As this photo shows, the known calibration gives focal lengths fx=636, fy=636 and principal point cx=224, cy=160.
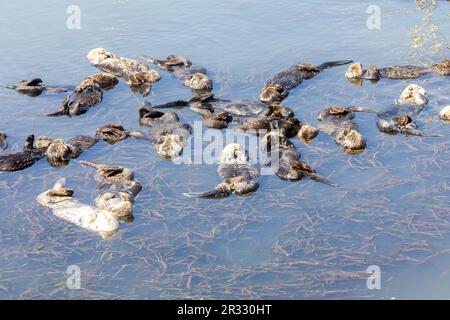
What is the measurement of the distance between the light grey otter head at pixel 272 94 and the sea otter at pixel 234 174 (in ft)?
7.07

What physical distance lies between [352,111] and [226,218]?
152 inches

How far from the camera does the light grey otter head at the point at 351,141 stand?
10.6 metres

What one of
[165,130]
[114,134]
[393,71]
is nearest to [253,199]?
[165,130]

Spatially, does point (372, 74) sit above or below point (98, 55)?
below

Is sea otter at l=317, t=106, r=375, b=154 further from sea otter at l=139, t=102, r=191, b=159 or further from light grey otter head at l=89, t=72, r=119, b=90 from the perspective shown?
light grey otter head at l=89, t=72, r=119, b=90

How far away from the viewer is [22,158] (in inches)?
421

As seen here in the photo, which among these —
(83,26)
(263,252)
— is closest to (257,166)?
(263,252)

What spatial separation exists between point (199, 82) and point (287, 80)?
178 cm

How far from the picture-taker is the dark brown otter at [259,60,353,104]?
40.0 feet

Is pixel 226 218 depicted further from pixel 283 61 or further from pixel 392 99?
pixel 283 61

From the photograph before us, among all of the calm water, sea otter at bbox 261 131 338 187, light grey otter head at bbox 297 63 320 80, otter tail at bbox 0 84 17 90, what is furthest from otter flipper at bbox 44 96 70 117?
light grey otter head at bbox 297 63 320 80

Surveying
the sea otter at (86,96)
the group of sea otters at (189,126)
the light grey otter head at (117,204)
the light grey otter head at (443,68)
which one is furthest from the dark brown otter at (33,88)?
the light grey otter head at (443,68)

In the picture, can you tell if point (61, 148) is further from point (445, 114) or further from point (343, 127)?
point (445, 114)

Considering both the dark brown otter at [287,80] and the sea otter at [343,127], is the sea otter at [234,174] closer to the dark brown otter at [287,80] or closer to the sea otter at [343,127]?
A: the sea otter at [343,127]
